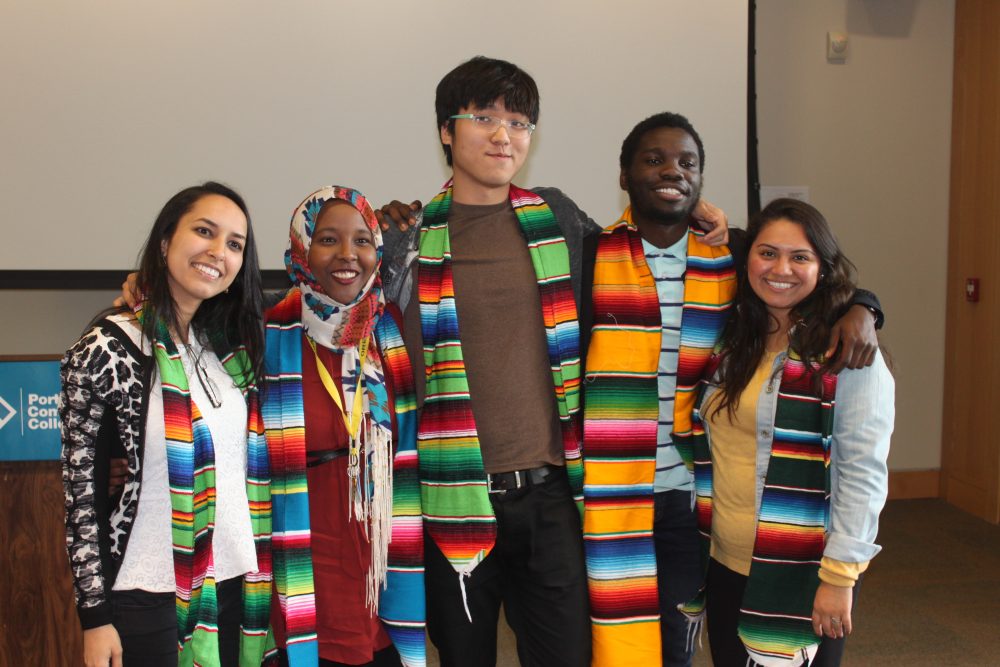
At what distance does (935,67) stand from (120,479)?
16.9ft

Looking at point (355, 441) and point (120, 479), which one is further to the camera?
point (355, 441)

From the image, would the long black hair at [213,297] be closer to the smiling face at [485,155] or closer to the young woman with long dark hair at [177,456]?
the young woman with long dark hair at [177,456]

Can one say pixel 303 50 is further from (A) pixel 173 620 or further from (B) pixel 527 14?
(A) pixel 173 620

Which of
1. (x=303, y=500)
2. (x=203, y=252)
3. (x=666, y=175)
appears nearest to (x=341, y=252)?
(x=203, y=252)

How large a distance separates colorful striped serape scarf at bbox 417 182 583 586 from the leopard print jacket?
0.65m

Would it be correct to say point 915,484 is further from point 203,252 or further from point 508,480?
point 203,252

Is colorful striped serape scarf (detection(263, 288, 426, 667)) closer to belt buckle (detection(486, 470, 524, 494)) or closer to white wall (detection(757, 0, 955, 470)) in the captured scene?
belt buckle (detection(486, 470, 524, 494))

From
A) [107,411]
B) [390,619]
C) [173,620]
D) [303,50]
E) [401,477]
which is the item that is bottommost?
[390,619]

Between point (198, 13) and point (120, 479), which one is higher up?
point (198, 13)

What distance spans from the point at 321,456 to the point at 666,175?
107 cm

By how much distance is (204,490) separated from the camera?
1.66 m

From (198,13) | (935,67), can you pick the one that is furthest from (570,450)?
(935,67)

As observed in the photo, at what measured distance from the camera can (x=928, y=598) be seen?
3.61 meters

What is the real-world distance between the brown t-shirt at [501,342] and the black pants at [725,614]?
46cm
